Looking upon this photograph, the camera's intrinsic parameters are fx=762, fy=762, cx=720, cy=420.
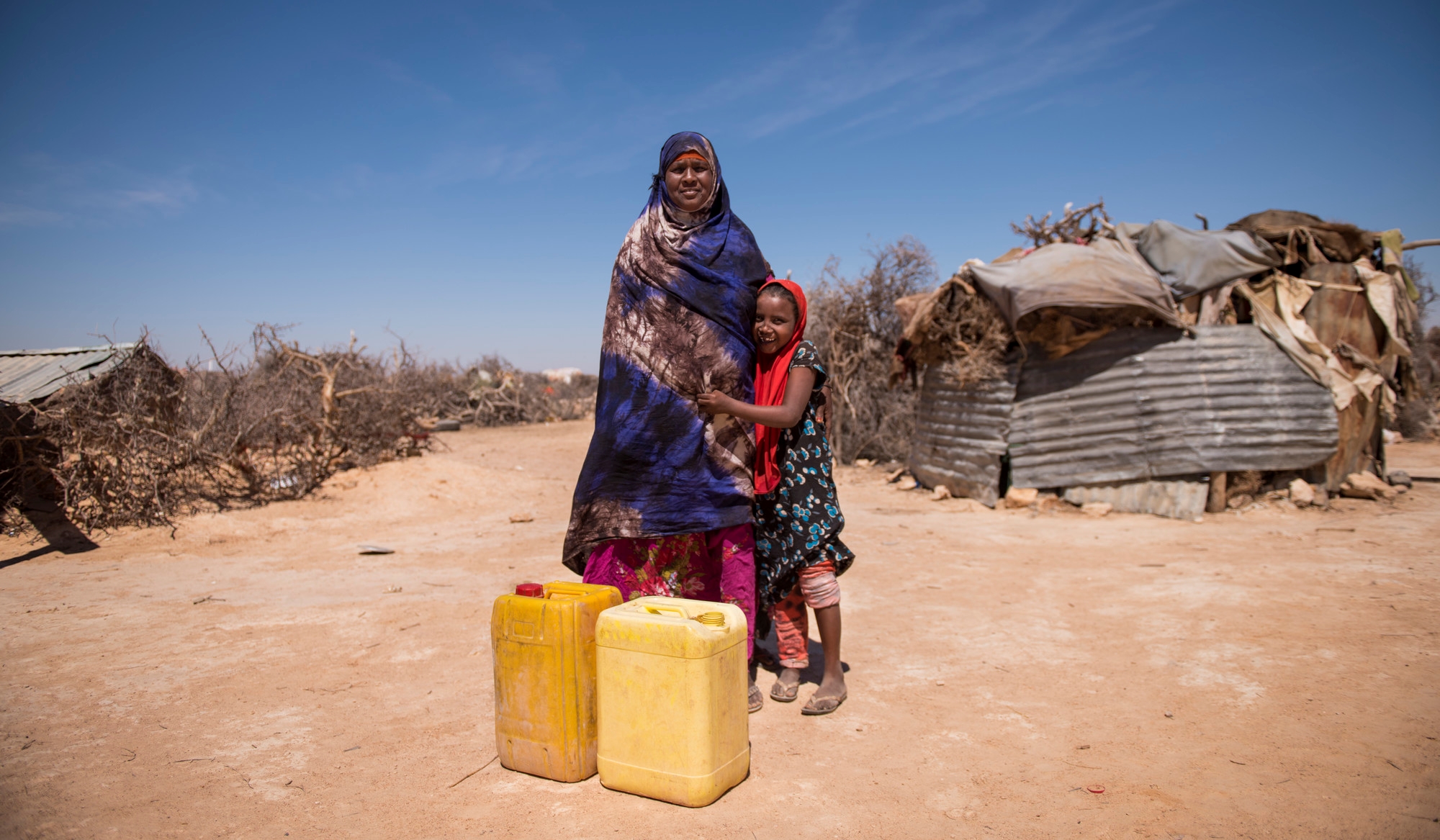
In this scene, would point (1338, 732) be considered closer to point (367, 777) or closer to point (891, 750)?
point (891, 750)

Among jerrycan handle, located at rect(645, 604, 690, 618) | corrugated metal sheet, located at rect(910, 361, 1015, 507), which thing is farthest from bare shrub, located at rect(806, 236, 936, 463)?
jerrycan handle, located at rect(645, 604, 690, 618)

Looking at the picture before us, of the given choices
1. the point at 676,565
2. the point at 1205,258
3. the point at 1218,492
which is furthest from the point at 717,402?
the point at 1205,258

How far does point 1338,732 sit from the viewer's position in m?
2.54

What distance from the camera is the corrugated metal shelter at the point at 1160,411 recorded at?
22.3ft

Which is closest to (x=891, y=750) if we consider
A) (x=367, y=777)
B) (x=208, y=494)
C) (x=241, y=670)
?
(x=367, y=777)

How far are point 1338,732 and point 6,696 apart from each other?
481 centimetres

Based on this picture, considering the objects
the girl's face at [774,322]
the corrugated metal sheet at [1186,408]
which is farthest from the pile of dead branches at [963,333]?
the girl's face at [774,322]

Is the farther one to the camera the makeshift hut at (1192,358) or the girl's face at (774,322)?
the makeshift hut at (1192,358)

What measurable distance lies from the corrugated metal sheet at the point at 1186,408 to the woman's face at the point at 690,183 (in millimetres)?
5772

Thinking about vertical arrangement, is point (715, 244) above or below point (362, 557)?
above

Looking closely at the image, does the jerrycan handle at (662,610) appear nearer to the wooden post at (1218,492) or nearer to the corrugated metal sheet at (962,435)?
the corrugated metal sheet at (962,435)

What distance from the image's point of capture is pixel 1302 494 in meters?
6.82

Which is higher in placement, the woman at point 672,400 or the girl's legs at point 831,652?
the woman at point 672,400

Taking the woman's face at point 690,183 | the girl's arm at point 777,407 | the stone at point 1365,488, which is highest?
the woman's face at point 690,183
